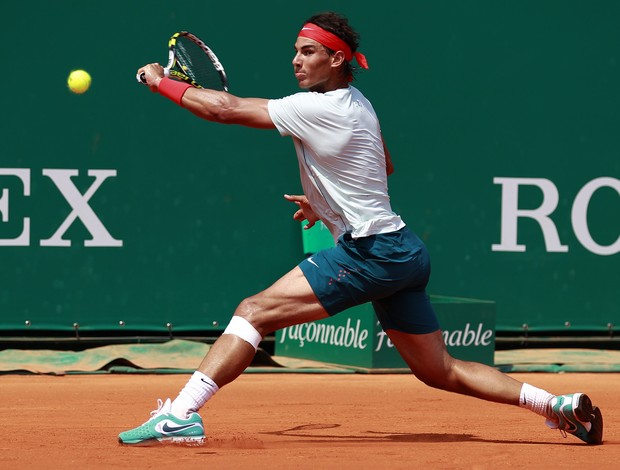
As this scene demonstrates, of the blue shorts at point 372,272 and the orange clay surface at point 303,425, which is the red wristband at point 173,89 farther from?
the orange clay surface at point 303,425

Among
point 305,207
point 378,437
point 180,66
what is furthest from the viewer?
point 180,66

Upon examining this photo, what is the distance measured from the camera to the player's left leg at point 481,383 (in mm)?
4672

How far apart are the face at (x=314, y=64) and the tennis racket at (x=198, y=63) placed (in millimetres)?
581

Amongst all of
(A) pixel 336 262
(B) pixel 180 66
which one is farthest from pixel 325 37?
(A) pixel 336 262

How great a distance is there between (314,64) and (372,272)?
83 cm

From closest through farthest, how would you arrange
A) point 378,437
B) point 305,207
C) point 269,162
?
point 305,207, point 378,437, point 269,162

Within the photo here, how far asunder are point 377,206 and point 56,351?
3.92m

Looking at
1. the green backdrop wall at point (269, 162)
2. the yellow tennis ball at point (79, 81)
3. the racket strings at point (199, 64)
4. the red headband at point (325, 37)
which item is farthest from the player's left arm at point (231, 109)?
the green backdrop wall at point (269, 162)

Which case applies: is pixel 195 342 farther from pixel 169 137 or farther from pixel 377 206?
pixel 377 206

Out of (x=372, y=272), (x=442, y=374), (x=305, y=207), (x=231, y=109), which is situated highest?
(x=231, y=109)

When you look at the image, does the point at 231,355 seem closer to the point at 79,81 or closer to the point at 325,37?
the point at 325,37

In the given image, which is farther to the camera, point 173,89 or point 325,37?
point 325,37

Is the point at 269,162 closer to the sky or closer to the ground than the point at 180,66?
closer to the ground

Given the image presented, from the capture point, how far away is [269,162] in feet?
26.8
